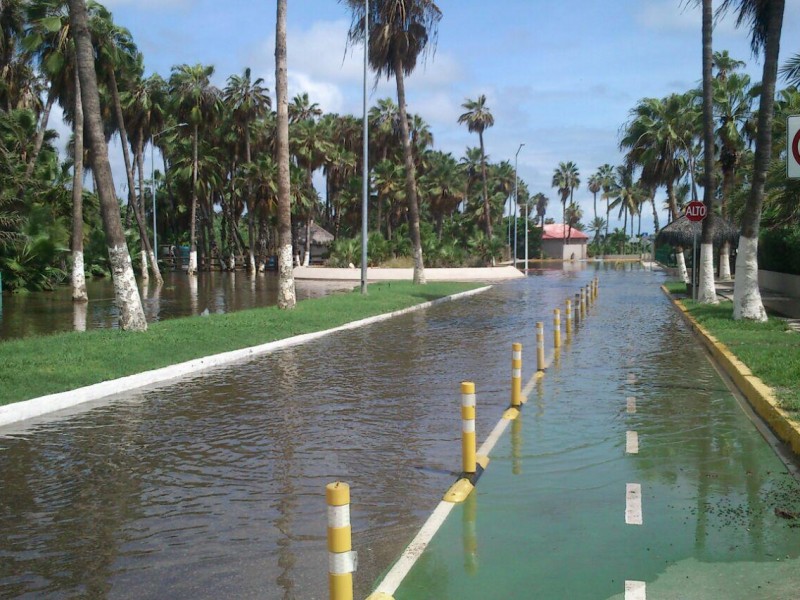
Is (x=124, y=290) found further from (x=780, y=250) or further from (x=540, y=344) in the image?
(x=780, y=250)

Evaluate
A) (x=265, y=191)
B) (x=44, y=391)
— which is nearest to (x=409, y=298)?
(x=44, y=391)

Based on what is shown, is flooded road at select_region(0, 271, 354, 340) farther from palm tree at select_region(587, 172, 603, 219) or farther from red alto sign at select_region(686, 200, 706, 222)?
palm tree at select_region(587, 172, 603, 219)

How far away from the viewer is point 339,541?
3787mm

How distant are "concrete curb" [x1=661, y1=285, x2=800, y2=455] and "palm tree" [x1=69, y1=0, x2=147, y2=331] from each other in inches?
442

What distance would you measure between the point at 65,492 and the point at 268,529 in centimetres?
213

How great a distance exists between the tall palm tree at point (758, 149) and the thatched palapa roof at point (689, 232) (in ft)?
38.8

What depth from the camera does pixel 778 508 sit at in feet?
20.9

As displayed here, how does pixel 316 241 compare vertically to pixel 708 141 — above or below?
below

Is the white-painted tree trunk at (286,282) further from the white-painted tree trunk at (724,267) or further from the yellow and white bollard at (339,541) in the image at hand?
the white-painted tree trunk at (724,267)

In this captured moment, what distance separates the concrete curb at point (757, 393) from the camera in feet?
27.8

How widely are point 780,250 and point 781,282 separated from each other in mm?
1462

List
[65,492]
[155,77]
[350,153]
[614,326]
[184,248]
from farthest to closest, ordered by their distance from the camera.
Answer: [184,248]
[350,153]
[155,77]
[614,326]
[65,492]

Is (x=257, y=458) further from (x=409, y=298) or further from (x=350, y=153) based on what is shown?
(x=350, y=153)

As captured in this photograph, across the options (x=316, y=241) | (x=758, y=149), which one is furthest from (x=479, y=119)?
(x=758, y=149)
